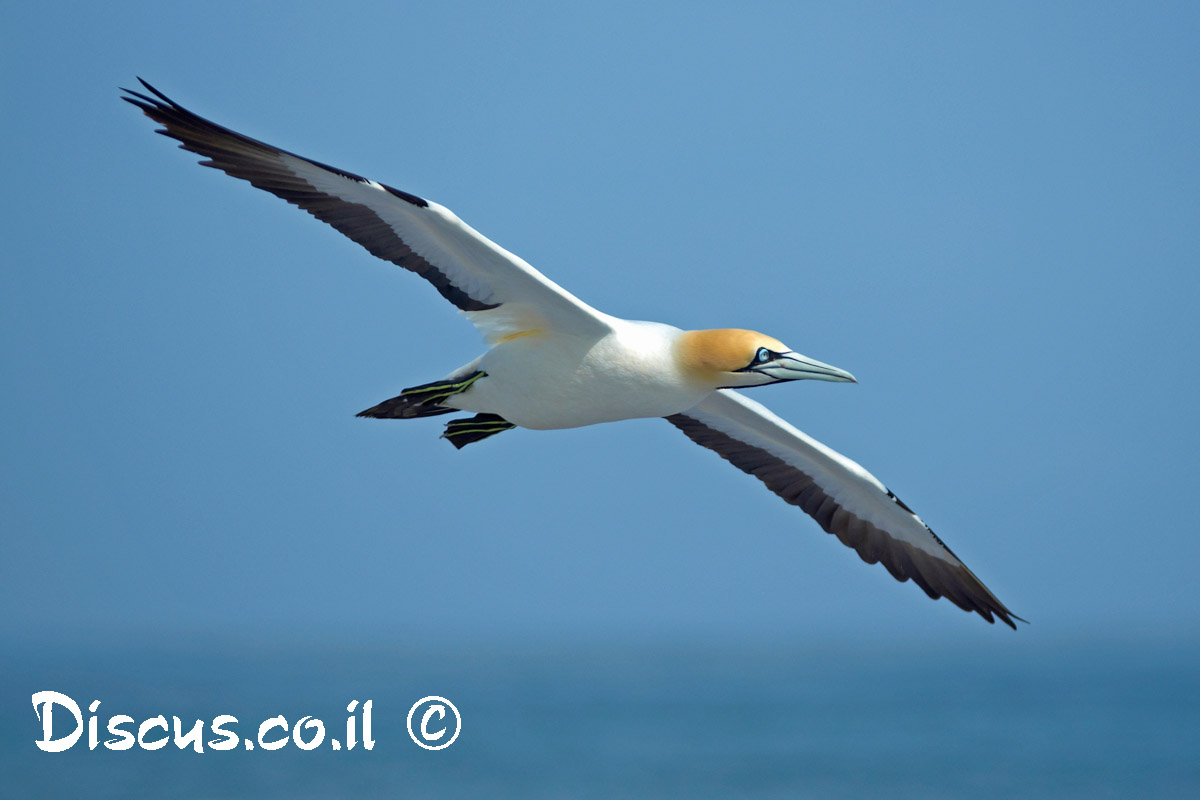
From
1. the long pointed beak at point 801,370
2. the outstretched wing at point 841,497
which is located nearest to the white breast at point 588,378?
the long pointed beak at point 801,370

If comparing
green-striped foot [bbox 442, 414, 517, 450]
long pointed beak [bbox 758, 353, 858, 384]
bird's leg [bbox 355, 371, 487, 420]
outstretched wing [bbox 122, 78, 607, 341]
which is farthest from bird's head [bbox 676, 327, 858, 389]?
green-striped foot [bbox 442, 414, 517, 450]

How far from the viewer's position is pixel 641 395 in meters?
8.97

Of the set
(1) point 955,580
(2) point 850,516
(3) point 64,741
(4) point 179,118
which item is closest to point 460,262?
(4) point 179,118

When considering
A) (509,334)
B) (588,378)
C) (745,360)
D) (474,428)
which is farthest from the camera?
(474,428)

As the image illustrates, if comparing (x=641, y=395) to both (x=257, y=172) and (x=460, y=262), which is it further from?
(x=257, y=172)

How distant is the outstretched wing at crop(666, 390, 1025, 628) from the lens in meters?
11.0

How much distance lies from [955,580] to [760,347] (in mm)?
3693

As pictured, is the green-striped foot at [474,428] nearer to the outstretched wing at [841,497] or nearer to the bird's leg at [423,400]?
the bird's leg at [423,400]

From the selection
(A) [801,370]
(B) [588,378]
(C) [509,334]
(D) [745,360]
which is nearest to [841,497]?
(A) [801,370]

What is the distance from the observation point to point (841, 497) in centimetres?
1148

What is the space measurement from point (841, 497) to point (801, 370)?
9.42ft

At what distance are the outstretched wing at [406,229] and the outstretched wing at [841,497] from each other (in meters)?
2.33

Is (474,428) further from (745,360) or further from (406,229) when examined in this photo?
(745,360)

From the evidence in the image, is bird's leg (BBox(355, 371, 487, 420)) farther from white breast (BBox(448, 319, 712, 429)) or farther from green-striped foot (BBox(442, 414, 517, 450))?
green-striped foot (BBox(442, 414, 517, 450))
